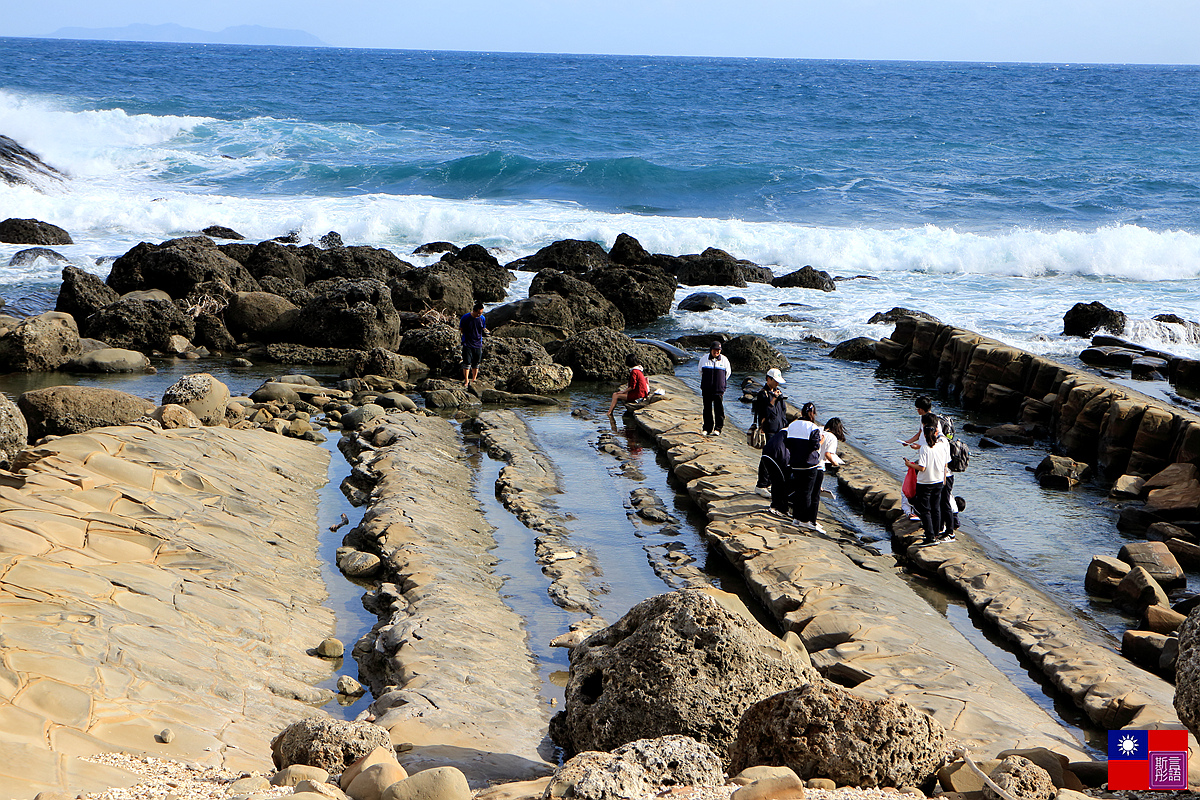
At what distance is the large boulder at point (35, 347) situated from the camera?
18.0 meters

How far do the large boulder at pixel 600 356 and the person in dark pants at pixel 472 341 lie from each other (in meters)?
2.08

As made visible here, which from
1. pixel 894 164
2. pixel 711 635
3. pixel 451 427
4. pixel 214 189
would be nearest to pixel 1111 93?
pixel 894 164

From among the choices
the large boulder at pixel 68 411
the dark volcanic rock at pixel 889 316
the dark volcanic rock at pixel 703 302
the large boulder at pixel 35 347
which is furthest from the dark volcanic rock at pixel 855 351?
the large boulder at pixel 35 347

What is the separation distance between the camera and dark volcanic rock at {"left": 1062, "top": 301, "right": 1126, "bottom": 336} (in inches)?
961

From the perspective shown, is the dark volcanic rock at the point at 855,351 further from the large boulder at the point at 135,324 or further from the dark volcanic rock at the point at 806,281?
the large boulder at the point at 135,324

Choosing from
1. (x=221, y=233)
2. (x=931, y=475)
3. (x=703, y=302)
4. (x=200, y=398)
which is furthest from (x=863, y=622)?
(x=221, y=233)


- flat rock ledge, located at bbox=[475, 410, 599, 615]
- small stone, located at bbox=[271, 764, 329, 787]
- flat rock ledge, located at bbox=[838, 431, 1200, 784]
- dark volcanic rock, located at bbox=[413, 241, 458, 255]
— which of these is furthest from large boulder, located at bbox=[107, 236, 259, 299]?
small stone, located at bbox=[271, 764, 329, 787]

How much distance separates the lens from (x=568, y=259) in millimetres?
30234

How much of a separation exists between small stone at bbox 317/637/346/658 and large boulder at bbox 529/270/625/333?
15.2 meters

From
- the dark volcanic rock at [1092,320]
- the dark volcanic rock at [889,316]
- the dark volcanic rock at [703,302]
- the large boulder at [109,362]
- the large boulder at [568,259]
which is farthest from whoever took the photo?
the large boulder at [568,259]

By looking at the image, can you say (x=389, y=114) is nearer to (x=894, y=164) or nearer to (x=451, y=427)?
(x=894, y=164)

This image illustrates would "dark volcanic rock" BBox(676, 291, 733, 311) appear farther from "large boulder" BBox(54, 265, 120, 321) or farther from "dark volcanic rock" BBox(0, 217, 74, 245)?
"dark volcanic rock" BBox(0, 217, 74, 245)

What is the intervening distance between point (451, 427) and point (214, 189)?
33330 millimetres

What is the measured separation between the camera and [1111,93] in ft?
277
